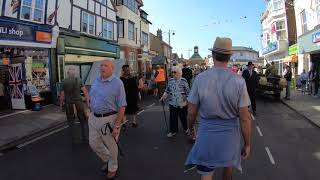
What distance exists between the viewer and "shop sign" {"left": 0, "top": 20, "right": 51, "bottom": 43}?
1670 cm

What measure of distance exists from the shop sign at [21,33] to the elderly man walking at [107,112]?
11343mm

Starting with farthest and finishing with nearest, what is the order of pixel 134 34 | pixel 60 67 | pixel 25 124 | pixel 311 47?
pixel 134 34 < pixel 311 47 < pixel 60 67 < pixel 25 124

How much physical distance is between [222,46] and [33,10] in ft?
55.8

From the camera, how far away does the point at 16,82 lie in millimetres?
17406

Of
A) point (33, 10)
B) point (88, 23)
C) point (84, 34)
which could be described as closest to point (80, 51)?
point (84, 34)

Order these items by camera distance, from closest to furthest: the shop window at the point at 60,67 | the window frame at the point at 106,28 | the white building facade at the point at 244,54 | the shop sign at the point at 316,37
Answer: the shop window at the point at 60,67 < the shop sign at the point at 316,37 < the window frame at the point at 106,28 < the white building facade at the point at 244,54

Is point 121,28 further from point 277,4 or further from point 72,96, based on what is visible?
point 72,96

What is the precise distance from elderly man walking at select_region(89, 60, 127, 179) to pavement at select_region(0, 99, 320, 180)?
55 cm

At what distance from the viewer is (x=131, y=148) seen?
9195 mm

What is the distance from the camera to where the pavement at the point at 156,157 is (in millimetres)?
6996

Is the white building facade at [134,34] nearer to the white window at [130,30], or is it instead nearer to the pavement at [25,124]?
the white window at [130,30]

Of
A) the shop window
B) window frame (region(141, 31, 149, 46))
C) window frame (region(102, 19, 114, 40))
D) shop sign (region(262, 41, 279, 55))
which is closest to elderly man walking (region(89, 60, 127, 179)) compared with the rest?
the shop window

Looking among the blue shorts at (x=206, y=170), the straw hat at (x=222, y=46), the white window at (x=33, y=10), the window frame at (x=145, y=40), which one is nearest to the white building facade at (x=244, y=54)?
the window frame at (x=145, y=40)

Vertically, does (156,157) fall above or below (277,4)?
below
